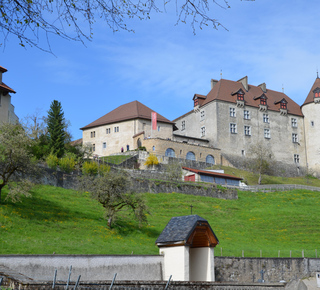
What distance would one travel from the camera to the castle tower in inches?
3536

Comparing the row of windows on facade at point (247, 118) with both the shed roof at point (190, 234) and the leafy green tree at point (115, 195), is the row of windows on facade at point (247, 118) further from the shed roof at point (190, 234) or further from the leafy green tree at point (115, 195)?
the shed roof at point (190, 234)

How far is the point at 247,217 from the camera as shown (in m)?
46.7

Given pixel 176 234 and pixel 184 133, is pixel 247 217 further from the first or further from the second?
pixel 184 133

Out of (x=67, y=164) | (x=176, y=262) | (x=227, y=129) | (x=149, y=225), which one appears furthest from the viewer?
(x=227, y=129)

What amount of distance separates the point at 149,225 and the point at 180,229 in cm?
1677

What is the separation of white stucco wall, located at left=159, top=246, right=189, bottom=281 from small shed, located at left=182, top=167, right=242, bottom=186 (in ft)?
133

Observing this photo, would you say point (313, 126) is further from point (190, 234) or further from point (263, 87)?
point (190, 234)

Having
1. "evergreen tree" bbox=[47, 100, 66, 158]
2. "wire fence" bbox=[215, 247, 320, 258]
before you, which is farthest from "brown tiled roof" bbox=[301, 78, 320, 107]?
"wire fence" bbox=[215, 247, 320, 258]

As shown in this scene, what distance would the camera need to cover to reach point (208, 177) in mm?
63781

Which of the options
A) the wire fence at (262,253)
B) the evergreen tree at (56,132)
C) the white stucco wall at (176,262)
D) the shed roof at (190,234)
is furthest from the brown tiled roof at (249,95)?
the white stucco wall at (176,262)

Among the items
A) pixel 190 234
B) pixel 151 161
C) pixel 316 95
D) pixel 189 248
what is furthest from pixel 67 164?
pixel 316 95

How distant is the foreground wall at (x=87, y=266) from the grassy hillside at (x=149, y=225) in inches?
168

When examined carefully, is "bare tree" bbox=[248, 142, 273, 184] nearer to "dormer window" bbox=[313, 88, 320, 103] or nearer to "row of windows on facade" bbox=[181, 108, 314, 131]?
"row of windows on facade" bbox=[181, 108, 314, 131]

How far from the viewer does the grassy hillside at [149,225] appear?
28.5 meters
